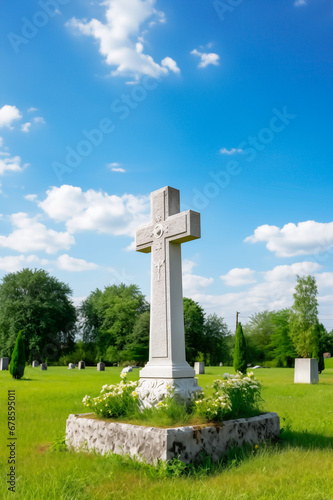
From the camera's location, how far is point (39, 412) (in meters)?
9.10

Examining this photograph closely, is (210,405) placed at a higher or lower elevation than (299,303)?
lower

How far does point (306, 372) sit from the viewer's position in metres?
17.5

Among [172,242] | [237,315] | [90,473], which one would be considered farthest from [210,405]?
[237,315]

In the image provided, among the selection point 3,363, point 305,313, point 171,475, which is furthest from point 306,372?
point 3,363

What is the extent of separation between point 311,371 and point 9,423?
1358cm

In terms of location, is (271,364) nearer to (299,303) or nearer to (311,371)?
(299,303)

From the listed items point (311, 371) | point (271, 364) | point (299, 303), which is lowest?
point (271, 364)

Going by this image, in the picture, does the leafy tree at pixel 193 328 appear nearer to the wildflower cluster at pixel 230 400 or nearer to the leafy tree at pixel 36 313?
the leafy tree at pixel 36 313

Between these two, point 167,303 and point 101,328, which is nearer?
point 167,303

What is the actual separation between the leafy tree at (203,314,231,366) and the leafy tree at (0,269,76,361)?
51.6 feet

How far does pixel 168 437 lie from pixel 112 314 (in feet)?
139

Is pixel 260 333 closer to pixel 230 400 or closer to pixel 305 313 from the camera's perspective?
pixel 305 313

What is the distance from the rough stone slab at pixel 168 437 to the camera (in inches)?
188

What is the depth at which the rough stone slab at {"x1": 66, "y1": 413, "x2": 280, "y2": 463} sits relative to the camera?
4.78 meters
